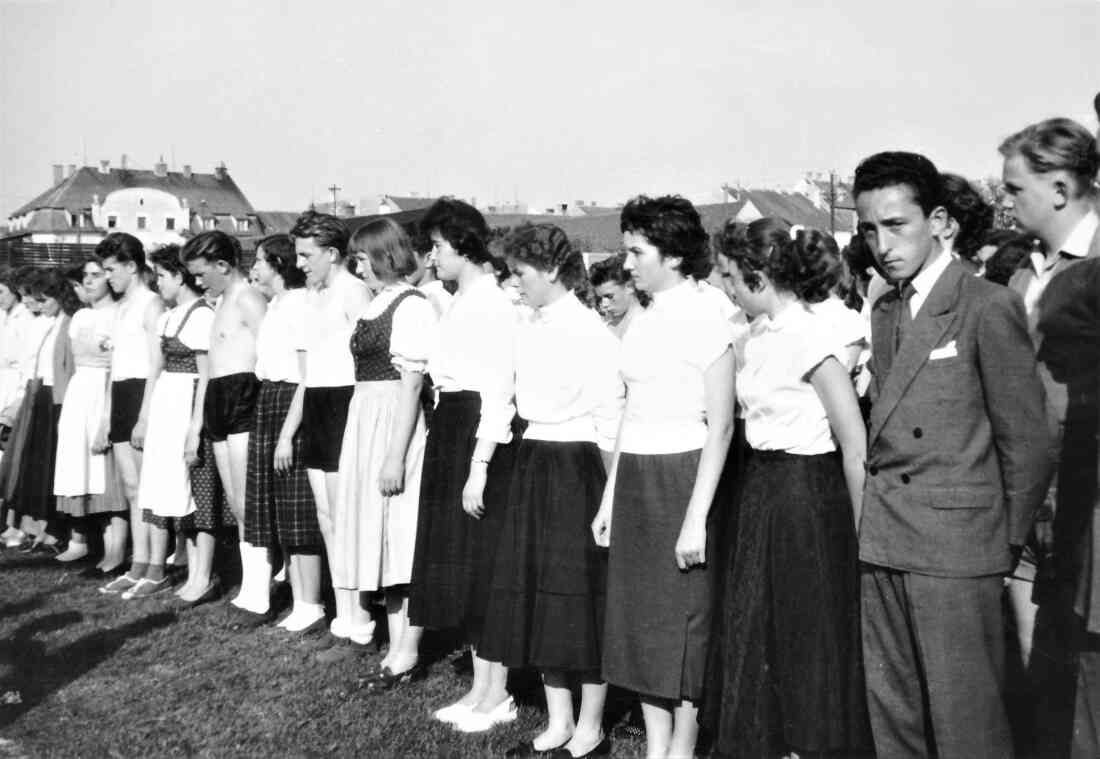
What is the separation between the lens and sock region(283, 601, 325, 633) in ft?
22.1

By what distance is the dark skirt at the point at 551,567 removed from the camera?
4.48 metres

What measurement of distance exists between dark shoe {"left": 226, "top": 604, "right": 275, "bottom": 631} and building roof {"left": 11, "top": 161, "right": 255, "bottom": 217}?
87839 millimetres

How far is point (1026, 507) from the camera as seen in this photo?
10.2ft

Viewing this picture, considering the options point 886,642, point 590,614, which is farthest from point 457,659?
point 886,642

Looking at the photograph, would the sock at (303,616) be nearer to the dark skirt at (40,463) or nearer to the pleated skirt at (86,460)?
the pleated skirt at (86,460)

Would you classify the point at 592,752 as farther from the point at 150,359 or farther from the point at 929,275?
the point at 150,359

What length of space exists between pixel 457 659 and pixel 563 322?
242 cm

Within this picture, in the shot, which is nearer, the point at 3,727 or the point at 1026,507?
the point at 1026,507

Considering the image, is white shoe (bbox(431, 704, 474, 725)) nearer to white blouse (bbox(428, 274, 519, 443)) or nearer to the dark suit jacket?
white blouse (bbox(428, 274, 519, 443))

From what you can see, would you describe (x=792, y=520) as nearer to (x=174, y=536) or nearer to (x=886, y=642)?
(x=886, y=642)

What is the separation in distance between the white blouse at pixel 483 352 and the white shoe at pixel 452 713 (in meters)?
1.31

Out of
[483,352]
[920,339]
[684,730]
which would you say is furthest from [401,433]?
[920,339]

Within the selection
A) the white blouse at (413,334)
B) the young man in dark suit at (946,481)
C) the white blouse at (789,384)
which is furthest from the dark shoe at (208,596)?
the young man in dark suit at (946,481)

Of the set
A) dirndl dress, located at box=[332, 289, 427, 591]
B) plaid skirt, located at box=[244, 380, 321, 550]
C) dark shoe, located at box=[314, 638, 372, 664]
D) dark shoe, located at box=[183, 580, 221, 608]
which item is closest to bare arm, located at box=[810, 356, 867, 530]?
dirndl dress, located at box=[332, 289, 427, 591]
